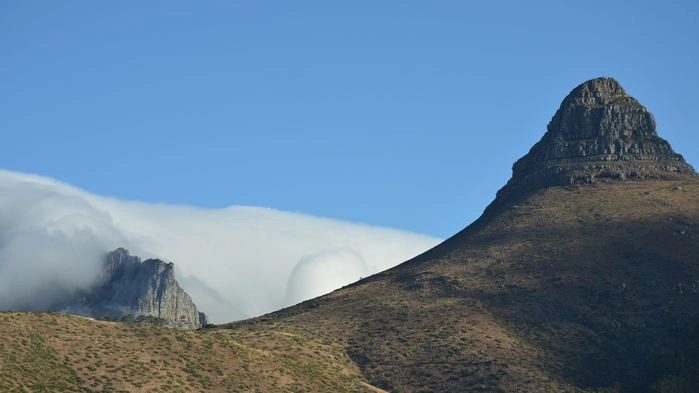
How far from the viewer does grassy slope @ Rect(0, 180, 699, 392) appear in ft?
454

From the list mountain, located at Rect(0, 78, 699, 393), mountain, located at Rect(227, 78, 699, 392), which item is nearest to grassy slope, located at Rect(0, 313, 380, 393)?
mountain, located at Rect(0, 78, 699, 393)

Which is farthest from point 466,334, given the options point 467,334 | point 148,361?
point 148,361

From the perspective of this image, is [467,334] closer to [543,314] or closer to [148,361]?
[543,314]

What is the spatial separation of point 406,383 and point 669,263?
5319cm

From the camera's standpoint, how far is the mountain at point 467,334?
454ft

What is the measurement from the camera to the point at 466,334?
165750 millimetres

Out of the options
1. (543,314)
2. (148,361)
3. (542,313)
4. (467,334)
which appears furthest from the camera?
(542,313)

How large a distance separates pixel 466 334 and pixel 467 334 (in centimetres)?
15

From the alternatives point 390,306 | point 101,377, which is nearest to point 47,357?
point 101,377

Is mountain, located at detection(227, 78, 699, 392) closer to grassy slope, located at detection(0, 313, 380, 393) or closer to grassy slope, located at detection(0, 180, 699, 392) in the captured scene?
grassy slope, located at detection(0, 180, 699, 392)

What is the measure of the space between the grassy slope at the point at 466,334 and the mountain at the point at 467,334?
282 millimetres

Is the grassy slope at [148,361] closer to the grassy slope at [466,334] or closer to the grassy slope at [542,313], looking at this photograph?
the grassy slope at [466,334]

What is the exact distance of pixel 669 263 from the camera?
180 metres

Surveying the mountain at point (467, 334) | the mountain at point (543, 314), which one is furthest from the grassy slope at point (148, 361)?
the mountain at point (543, 314)
